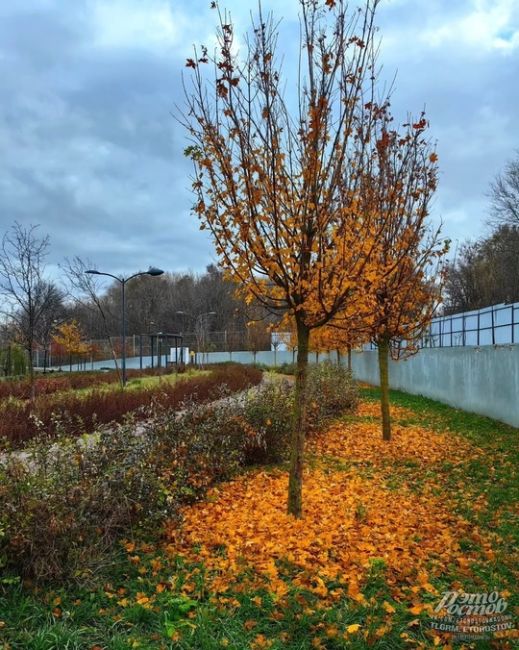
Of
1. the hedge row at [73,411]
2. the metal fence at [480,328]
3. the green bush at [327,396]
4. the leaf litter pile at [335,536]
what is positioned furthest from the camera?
the metal fence at [480,328]

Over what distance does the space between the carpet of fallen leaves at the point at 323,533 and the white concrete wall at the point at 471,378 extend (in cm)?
536

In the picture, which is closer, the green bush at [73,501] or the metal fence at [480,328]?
the green bush at [73,501]

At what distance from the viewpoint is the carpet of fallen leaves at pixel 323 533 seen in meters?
3.26

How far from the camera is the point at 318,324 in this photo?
4.22 metres

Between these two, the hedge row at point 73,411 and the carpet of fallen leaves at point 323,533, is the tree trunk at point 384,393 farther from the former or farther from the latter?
the hedge row at point 73,411

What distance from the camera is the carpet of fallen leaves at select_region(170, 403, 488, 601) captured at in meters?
3.26

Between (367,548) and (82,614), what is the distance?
6.33 ft

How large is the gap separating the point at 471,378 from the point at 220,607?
34.7 ft

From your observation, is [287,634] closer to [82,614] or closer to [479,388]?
[82,614]

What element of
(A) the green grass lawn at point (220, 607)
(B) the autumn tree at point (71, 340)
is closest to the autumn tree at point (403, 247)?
(A) the green grass lawn at point (220, 607)

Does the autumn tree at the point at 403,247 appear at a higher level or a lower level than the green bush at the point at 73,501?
higher

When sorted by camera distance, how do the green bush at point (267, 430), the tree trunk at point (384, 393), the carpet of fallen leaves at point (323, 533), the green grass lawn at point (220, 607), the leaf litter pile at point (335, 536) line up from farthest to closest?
the tree trunk at point (384, 393)
the green bush at point (267, 430)
the carpet of fallen leaves at point (323, 533)
the leaf litter pile at point (335, 536)
the green grass lawn at point (220, 607)

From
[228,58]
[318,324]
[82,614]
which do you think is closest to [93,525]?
[82,614]

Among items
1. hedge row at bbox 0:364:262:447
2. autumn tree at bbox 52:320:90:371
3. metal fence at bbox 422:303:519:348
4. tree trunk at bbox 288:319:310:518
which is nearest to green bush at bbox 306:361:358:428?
hedge row at bbox 0:364:262:447
